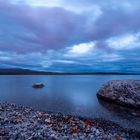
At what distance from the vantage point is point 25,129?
8117mm

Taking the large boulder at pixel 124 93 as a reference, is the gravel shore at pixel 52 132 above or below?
below

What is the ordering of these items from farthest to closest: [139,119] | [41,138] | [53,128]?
[139,119] < [53,128] < [41,138]

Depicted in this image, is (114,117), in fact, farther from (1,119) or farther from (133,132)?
(1,119)

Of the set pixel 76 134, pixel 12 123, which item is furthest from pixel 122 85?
pixel 12 123

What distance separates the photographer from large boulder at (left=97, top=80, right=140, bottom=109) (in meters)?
15.7

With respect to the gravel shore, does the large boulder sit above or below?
above

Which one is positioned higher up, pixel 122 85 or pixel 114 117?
pixel 122 85

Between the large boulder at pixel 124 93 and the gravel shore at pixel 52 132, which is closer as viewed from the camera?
the gravel shore at pixel 52 132

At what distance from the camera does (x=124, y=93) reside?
1656 cm

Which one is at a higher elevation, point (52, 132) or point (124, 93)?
point (124, 93)

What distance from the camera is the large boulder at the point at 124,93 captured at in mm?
15711

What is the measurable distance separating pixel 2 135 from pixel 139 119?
10.0 meters

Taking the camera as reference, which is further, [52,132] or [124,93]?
[124,93]

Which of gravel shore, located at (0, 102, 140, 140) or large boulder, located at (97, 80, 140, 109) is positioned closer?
gravel shore, located at (0, 102, 140, 140)
